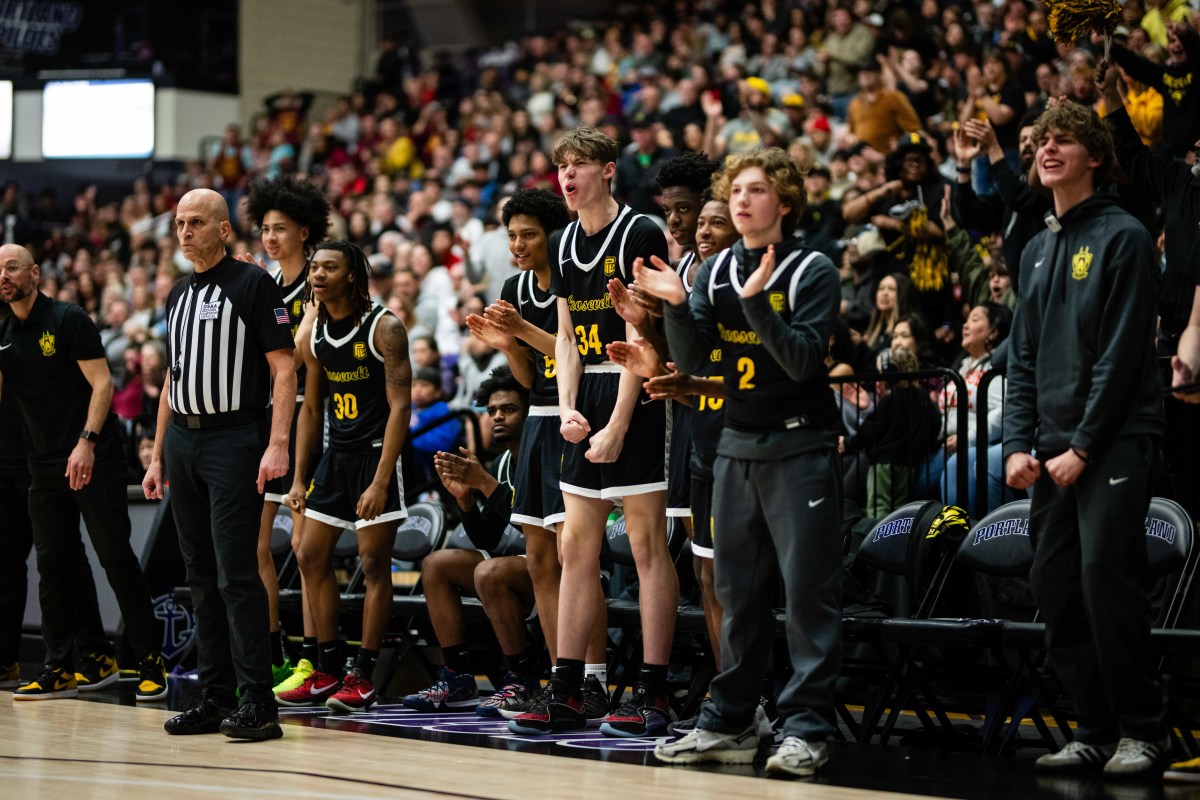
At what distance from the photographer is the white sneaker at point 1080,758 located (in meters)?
5.03

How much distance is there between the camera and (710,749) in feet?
17.0

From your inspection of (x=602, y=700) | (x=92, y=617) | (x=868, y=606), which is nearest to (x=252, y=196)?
(x=92, y=617)

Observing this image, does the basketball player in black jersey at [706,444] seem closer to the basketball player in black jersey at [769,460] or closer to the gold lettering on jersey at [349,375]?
the basketball player in black jersey at [769,460]

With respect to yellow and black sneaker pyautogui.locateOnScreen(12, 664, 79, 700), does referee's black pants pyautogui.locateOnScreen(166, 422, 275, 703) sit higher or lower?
higher

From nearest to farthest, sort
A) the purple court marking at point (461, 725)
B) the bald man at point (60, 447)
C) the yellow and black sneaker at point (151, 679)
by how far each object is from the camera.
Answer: the purple court marking at point (461, 725), the yellow and black sneaker at point (151, 679), the bald man at point (60, 447)

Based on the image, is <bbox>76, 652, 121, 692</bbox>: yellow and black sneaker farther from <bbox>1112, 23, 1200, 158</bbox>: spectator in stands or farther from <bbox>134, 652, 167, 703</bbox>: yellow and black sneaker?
<bbox>1112, 23, 1200, 158</bbox>: spectator in stands

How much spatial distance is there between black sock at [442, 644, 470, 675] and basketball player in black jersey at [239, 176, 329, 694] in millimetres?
775

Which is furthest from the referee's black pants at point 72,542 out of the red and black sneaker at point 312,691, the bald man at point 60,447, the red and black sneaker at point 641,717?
the red and black sneaker at point 641,717

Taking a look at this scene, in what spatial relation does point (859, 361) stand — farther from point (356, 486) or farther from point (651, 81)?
point (651, 81)

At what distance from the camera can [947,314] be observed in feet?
31.8

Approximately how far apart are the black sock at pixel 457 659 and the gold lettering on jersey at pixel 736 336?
246cm

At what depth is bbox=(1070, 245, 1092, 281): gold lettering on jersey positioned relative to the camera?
5.01m

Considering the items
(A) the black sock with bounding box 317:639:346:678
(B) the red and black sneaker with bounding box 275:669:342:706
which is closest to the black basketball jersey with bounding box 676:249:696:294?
(A) the black sock with bounding box 317:639:346:678

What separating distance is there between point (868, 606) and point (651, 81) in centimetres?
1021
